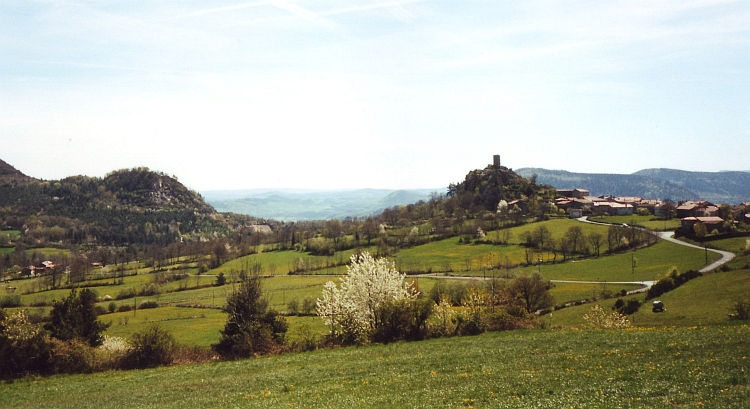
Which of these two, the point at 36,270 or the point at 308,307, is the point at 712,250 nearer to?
the point at 308,307

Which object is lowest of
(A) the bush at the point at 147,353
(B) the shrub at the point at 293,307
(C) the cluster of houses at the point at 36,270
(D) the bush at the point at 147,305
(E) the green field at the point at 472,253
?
(C) the cluster of houses at the point at 36,270

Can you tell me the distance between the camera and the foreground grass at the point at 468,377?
1755 cm

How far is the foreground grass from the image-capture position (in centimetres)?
1755

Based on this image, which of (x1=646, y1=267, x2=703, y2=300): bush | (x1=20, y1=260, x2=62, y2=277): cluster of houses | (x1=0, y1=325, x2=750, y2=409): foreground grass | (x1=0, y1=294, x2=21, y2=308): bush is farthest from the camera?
(x1=20, y1=260, x2=62, y2=277): cluster of houses

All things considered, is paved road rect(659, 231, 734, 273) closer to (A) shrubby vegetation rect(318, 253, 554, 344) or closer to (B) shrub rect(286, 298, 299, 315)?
(A) shrubby vegetation rect(318, 253, 554, 344)

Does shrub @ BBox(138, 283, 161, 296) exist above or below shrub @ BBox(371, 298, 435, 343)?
below

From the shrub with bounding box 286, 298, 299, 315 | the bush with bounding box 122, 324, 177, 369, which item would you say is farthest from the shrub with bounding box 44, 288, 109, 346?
the shrub with bounding box 286, 298, 299, 315

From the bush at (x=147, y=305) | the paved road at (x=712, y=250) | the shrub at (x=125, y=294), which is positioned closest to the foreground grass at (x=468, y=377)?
the paved road at (x=712, y=250)

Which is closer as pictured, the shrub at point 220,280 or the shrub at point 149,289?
the shrub at point 149,289

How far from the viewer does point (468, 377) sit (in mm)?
22078

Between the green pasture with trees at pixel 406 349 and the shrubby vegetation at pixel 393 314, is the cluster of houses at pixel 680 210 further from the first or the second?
the shrubby vegetation at pixel 393 314

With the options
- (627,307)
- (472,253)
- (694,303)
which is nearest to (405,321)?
(627,307)

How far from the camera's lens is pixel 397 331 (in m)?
37.7

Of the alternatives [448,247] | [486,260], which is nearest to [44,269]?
[448,247]
